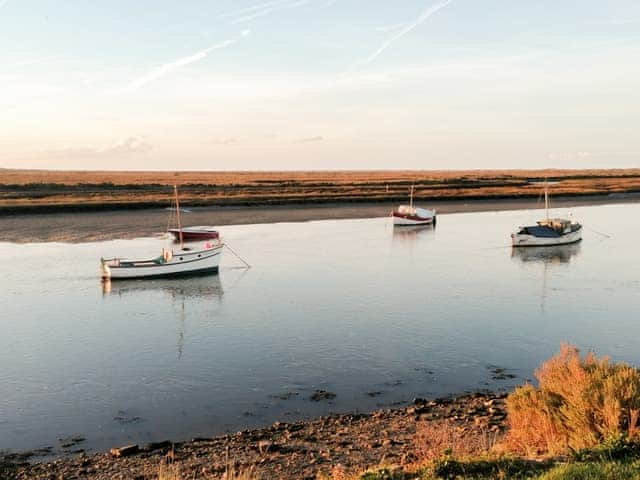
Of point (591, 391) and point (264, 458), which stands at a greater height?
point (591, 391)

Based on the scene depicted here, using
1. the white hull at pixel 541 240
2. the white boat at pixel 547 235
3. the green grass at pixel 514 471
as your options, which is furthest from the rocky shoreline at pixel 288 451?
the white boat at pixel 547 235

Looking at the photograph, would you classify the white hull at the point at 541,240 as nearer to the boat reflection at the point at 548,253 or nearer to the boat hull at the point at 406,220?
the boat reflection at the point at 548,253

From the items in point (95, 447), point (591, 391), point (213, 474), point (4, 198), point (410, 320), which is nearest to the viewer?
point (591, 391)

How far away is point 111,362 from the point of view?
19.6 meters

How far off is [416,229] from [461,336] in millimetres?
39297

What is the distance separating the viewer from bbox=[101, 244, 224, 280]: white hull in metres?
34.6

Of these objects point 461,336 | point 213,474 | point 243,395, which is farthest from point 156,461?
point 461,336

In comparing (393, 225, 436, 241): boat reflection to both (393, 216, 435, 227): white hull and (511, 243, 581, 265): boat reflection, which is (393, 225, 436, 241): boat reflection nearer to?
(393, 216, 435, 227): white hull

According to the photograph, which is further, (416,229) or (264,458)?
(416,229)

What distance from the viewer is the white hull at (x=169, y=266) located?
3462 cm

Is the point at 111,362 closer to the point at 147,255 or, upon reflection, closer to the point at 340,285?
the point at 340,285

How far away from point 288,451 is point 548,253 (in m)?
36.7

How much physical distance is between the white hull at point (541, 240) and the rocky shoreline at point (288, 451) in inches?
1312

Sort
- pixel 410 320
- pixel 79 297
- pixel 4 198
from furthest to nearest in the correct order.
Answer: pixel 4 198 → pixel 79 297 → pixel 410 320
